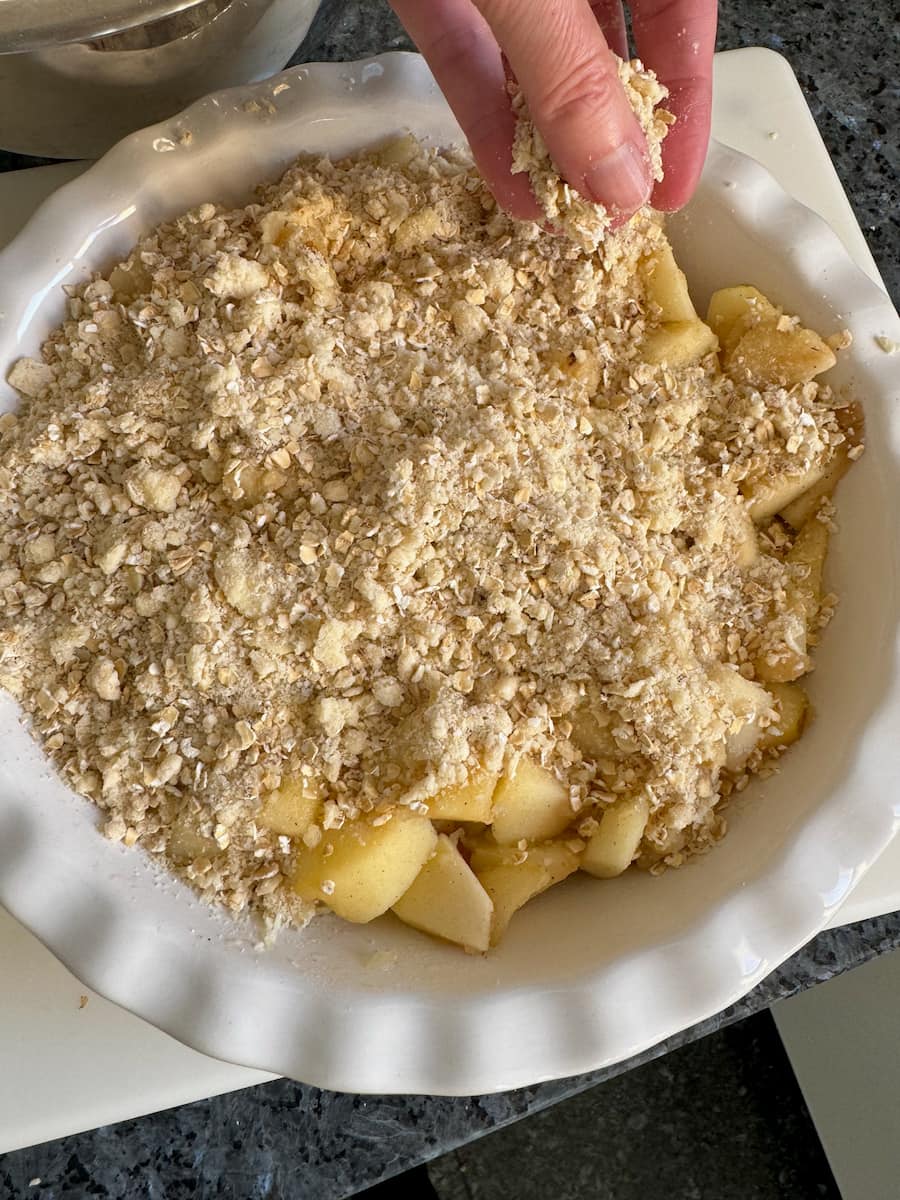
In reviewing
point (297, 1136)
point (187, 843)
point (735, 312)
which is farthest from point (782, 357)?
point (297, 1136)

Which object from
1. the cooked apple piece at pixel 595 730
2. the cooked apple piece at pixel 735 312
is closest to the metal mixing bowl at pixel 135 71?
the cooked apple piece at pixel 735 312

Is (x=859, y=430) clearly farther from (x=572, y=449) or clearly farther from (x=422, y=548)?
(x=422, y=548)

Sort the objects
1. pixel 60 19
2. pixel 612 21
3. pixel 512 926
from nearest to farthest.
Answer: pixel 60 19 → pixel 512 926 → pixel 612 21

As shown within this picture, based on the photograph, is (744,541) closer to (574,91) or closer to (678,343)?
(678,343)

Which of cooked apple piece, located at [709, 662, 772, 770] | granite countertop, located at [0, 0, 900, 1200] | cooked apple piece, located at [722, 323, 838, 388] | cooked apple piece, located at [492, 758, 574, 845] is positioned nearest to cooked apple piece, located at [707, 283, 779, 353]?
cooked apple piece, located at [722, 323, 838, 388]

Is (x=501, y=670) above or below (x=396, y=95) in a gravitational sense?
below

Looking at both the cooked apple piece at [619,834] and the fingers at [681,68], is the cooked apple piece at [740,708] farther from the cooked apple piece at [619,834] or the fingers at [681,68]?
the fingers at [681,68]

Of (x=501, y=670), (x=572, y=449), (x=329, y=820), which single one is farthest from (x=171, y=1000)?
(x=572, y=449)
